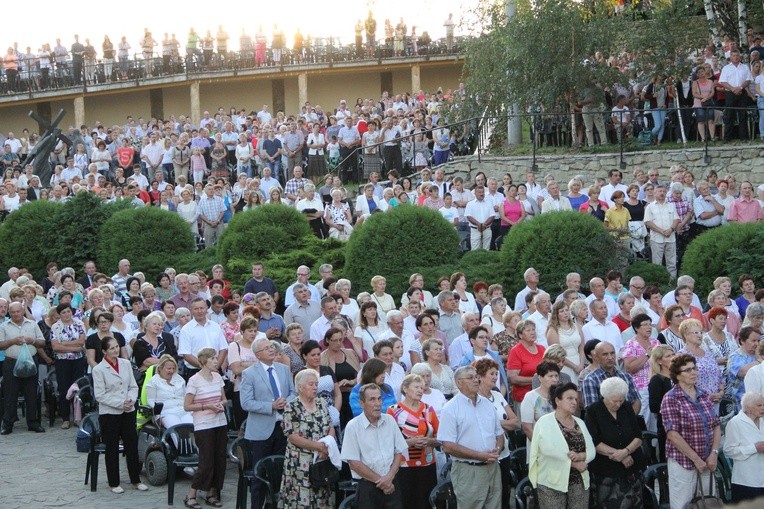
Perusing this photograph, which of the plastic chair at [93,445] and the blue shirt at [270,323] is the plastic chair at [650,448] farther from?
the plastic chair at [93,445]

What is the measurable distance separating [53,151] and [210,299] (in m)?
16.1

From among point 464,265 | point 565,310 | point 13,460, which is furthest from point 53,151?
point 565,310

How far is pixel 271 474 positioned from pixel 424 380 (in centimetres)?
157

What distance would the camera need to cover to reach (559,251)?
17.9m

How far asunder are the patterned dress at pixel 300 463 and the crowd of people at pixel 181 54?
3113 cm

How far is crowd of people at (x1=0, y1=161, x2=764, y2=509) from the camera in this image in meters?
9.98

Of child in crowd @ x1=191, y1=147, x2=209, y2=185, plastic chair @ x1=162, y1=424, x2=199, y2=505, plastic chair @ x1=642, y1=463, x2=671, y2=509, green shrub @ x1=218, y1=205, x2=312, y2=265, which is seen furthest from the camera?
child in crowd @ x1=191, y1=147, x2=209, y2=185

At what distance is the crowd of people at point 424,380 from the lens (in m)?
9.98

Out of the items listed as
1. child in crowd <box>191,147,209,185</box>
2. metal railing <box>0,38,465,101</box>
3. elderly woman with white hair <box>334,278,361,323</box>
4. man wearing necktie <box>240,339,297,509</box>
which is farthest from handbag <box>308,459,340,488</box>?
metal railing <box>0,38,465,101</box>

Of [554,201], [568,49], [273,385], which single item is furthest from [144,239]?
[273,385]

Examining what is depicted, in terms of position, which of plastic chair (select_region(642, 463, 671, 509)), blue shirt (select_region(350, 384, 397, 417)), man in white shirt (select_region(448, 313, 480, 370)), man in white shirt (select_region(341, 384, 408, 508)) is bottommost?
plastic chair (select_region(642, 463, 671, 509))

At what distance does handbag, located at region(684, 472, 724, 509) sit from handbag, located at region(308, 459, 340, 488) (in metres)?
2.87

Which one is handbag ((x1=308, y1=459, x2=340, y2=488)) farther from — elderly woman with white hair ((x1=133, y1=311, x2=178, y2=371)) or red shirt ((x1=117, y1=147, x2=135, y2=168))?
red shirt ((x1=117, y1=147, x2=135, y2=168))

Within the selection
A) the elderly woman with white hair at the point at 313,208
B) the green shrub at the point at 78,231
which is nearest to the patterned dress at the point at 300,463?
the elderly woman with white hair at the point at 313,208
